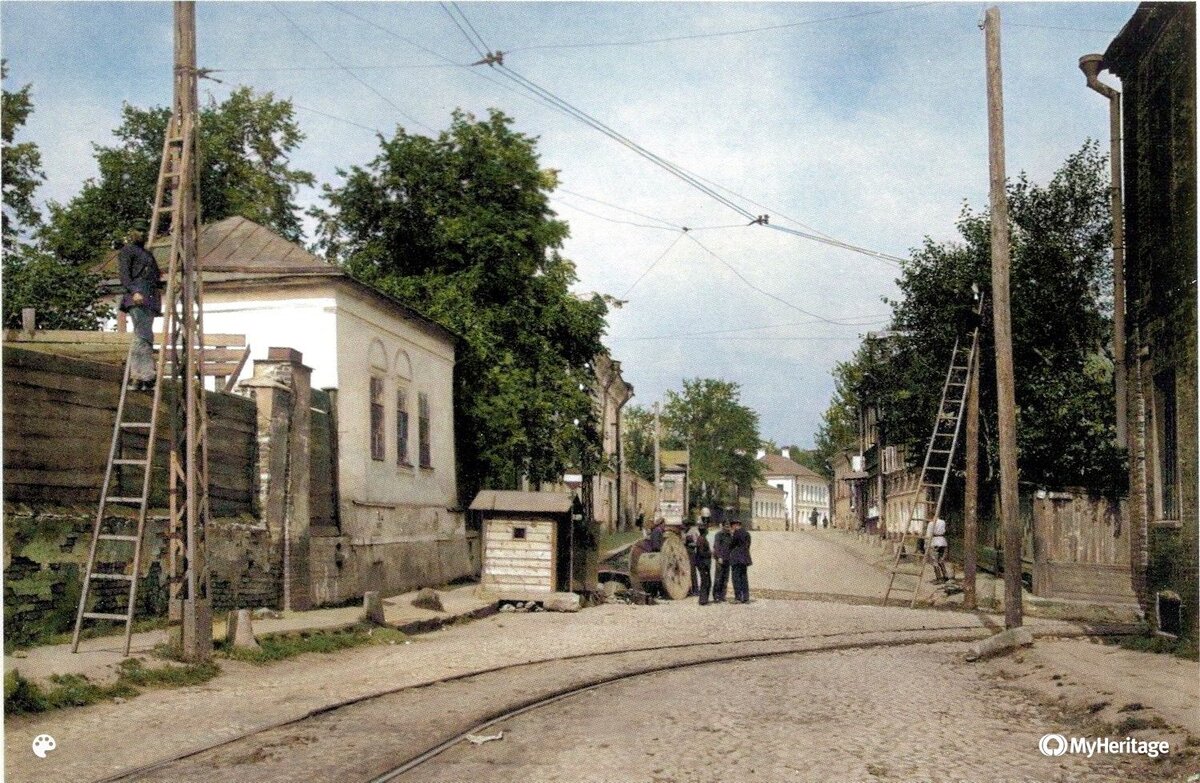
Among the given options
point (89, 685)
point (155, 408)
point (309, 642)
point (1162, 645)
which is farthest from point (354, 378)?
point (1162, 645)

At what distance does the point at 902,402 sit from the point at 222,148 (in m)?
24.8

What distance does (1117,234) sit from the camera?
19.2m

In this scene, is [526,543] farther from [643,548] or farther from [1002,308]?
[1002,308]

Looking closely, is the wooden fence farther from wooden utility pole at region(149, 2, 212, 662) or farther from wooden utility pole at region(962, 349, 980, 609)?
wooden utility pole at region(962, 349, 980, 609)

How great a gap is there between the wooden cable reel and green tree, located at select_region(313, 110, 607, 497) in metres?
4.80

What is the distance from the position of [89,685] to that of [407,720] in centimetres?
293

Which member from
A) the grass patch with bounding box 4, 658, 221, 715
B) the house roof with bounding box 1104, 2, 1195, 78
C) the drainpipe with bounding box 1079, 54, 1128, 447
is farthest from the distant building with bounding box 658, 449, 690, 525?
the grass patch with bounding box 4, 658, 221, 715

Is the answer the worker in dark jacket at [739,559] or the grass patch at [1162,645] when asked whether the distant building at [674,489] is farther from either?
the grass patch at [1162,645]

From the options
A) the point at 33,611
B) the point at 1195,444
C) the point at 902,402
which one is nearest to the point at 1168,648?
the point at 1195,444

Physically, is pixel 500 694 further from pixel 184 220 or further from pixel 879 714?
pixel 184 220

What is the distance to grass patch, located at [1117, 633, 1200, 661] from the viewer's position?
14.2 m

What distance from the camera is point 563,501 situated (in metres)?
23.6

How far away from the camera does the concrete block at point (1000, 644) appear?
596 inches

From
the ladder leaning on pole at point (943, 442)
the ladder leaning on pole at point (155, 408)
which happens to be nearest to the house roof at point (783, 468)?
the ladder leaning on pole at point (943, 442)
